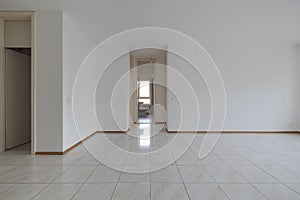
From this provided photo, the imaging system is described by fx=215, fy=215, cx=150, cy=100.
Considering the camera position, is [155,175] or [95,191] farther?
[155,175]

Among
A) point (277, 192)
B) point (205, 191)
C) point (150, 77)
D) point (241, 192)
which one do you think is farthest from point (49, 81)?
point (150, 77)

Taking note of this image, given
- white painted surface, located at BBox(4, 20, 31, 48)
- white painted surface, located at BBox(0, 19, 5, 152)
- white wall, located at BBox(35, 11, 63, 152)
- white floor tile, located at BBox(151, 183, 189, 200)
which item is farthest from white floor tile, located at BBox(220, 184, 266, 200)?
white painted surface, located at BBox(4, 20, 31, 48)

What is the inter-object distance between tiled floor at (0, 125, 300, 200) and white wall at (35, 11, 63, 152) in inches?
15.5

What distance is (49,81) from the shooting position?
423cm

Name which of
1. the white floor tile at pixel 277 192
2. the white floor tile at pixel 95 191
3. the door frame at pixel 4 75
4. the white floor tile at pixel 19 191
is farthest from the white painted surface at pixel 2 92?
the white floor tile at pixel 277 192

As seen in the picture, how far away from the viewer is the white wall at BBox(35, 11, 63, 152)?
421 centimetres

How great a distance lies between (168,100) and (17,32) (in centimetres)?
433

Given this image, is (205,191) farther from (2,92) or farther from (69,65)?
(2,92)

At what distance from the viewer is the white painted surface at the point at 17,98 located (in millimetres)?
4656

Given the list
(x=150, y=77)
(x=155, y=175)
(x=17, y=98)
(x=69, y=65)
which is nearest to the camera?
(x=155, y=175)

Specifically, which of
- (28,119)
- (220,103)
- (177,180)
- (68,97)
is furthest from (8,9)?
(220,103)

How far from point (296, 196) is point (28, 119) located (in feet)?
18.3

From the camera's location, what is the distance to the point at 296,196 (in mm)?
2420

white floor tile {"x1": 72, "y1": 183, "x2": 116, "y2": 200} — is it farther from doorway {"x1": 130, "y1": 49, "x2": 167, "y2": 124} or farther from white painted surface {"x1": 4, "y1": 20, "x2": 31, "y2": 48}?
doorway {"x1": 130, "y1": 49, "x2": 167, "y2": 124}
